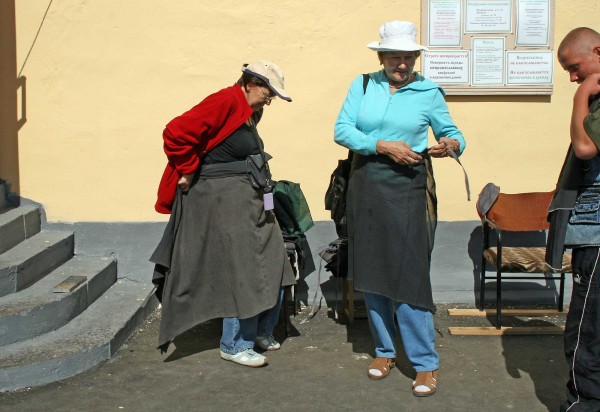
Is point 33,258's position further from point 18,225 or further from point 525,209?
point 525,209

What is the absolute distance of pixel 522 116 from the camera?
6.37 meters

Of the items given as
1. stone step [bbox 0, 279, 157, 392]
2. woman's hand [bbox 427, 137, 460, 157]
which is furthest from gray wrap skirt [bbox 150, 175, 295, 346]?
woman's hand [bbox 427, 137, 460, 157]

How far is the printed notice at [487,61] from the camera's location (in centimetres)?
625

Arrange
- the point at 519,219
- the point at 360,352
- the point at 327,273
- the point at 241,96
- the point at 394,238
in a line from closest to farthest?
the point at 394,238, the point at 241,96, the point at 360,352, the point at 519,219, the point at 327,273

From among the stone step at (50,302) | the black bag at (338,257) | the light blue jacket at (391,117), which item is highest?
the light blue jacket at (391,117)

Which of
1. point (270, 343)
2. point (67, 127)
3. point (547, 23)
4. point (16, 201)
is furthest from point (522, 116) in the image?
point (16, 201)

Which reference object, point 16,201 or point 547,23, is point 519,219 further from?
point 16,201

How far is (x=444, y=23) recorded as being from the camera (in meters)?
6.20

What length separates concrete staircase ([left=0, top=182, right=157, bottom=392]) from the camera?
4.80 metres

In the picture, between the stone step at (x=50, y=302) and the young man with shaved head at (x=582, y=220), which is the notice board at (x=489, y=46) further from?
the stone step at (x=50, y=302)

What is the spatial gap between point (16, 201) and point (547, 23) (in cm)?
433

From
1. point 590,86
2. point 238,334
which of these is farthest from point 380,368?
point 590,86

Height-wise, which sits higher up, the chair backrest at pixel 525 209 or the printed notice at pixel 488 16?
the printed notice at pixel 488 16

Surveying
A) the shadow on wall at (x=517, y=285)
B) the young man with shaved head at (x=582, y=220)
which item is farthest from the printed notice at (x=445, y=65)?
the young man with shaved head at (x=582, y=220)
